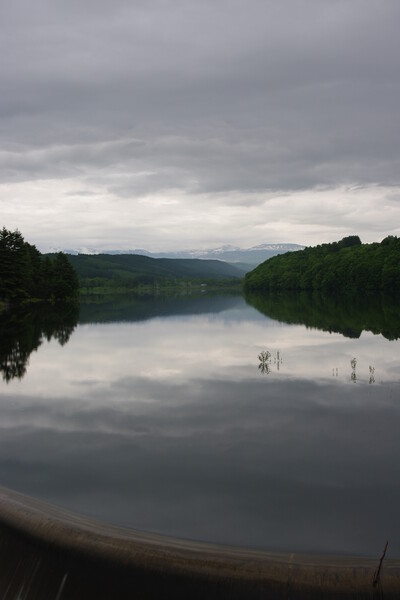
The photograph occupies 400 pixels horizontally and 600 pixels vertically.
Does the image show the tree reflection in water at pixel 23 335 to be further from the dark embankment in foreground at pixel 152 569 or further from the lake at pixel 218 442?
the dark embankment in foreground at pixel 152 569

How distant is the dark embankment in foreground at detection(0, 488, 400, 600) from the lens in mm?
10812

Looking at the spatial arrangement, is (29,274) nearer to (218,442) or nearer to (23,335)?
(23,335)

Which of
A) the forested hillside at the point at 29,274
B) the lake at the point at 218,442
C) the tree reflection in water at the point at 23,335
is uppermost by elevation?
the forested hillside at the point at 29,274

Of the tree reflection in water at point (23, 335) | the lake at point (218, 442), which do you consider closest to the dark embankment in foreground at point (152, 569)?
the lake at point (218, 442)

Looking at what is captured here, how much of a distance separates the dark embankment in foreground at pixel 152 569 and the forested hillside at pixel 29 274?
94.1 m

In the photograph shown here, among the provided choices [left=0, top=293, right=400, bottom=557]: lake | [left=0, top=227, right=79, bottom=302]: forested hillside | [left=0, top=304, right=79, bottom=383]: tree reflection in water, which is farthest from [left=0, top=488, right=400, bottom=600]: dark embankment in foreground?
[left=0, top=227, right=79, bottom=302]: forested hillside

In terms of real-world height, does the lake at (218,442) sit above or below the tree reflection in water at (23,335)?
below

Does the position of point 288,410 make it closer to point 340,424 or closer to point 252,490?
point 340,424

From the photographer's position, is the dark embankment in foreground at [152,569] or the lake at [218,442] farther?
the lake at [218,442]

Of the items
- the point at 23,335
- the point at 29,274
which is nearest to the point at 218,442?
the point at 23,335

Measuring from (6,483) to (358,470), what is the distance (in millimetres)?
12011

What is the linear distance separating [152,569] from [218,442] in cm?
994

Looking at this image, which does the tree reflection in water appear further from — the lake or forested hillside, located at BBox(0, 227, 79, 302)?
forested hillside, located at BBox(0, 227, 79, 302)

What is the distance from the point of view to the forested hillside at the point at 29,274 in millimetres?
102012
